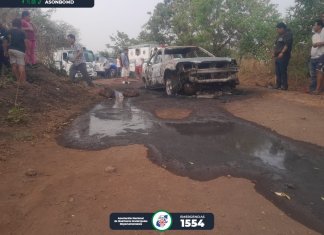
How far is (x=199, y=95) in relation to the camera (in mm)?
9734

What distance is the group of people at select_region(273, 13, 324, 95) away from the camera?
8945 mm

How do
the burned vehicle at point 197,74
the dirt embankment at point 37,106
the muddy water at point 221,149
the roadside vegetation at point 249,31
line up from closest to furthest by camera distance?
the muddy water at point 221,149
the dirt embankment at point 37,106
the burned vehicle at point 197,74
the roadside vegetation at point 249,31

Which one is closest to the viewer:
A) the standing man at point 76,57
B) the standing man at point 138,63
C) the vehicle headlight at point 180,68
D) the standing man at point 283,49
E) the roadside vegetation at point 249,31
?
the vehicle headlight at point 180,68

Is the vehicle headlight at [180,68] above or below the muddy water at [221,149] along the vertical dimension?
above

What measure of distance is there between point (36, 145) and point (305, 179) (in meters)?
3.79

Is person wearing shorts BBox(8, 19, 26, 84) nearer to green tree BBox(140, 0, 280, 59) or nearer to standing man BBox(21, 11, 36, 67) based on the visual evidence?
standing man BBox(21, 11, 36, 67)

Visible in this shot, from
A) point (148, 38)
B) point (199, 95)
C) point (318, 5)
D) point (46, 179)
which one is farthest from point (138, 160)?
point (148, 38)

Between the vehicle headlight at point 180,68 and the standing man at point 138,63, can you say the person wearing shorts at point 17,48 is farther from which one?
the standing man at point 138,63

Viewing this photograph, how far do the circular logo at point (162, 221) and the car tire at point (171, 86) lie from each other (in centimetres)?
704

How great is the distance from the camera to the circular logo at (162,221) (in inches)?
113

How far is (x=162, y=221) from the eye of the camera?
2.94 m

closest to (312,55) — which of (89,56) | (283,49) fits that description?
(283,49)

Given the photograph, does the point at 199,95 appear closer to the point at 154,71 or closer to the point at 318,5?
the point at 154,71

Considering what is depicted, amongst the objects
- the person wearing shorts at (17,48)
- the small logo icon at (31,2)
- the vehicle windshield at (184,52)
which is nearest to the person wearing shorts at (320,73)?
the vehicle windshield at (184,52)
